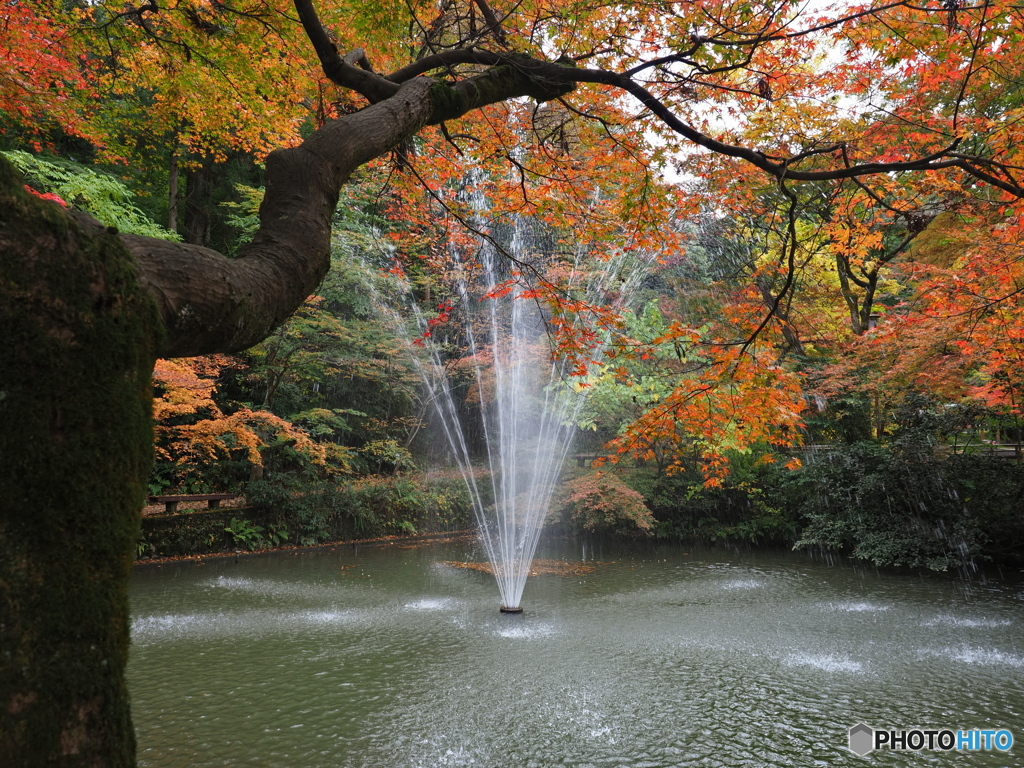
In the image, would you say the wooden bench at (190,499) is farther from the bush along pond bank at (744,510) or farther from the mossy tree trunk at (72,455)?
the mossy tree trunk at (72,455)

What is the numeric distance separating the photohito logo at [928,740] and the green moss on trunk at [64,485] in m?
4.57

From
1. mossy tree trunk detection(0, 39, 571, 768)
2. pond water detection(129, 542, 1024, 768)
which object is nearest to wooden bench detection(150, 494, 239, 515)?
pond water detection(129, 542, 1024, 768)

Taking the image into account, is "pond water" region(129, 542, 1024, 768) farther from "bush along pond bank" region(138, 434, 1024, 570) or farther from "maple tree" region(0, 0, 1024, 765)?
"maple tree" region(0, 0, 1024, 765)

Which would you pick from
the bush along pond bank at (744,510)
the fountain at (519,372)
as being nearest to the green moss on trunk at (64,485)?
the bush along pond bank at (744,510)

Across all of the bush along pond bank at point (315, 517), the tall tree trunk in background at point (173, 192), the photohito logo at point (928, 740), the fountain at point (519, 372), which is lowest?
the photohito logo at point (928, 740)

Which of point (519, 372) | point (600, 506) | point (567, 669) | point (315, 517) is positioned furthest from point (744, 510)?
point (315, 517)

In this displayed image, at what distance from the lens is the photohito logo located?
3.79 metres

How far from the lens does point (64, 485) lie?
39.5 inches

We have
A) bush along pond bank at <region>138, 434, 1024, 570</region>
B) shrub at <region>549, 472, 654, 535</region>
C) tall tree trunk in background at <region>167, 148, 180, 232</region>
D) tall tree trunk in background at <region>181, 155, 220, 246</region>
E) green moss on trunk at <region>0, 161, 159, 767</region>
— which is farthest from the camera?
tall tree trunk in background at <region>181, 155, 220, 246</region>

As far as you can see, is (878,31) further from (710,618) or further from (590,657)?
(710,618)

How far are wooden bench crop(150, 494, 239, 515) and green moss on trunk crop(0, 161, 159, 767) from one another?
10095mm

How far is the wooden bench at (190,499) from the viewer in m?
9.61

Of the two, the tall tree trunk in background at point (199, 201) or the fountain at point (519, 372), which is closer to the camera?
the fountain at point (519, 372)

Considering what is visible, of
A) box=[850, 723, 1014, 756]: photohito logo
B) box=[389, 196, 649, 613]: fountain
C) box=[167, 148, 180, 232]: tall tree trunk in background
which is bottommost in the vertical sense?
box=[850, 723, 1014, 756]: photohito logo
